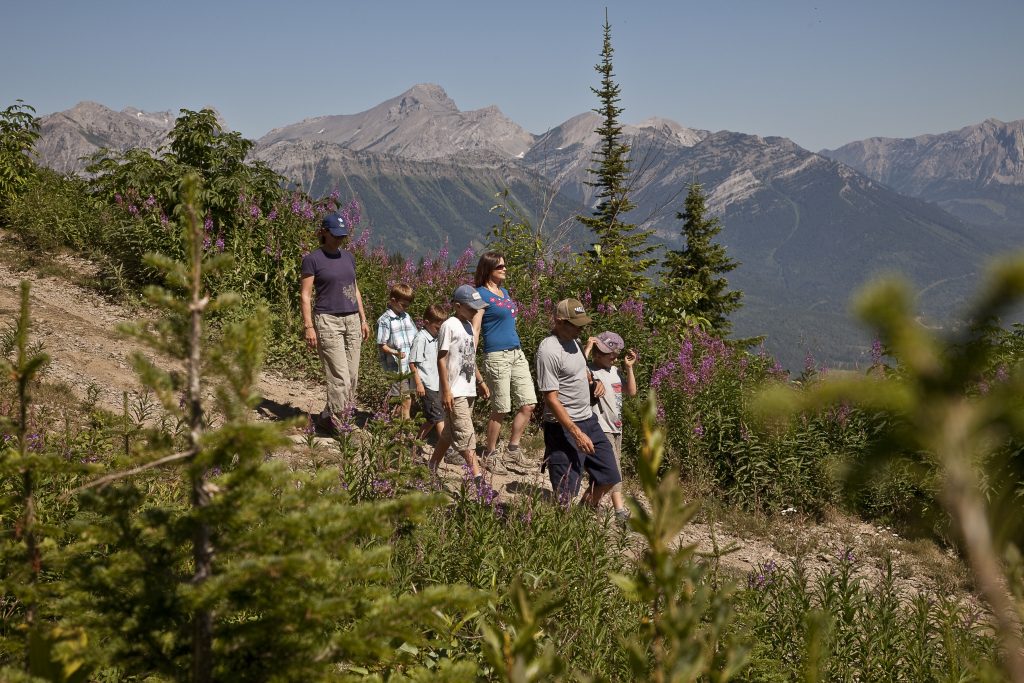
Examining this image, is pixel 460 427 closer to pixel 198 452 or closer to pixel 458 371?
pixel 458 371

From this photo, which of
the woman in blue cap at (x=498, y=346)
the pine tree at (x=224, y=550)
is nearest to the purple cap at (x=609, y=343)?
the woman in blue cap at (x=498, y=346)

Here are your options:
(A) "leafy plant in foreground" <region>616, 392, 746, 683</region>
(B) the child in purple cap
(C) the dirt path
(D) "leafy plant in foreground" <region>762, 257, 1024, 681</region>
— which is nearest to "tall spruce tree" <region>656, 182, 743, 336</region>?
(C) the dirt path

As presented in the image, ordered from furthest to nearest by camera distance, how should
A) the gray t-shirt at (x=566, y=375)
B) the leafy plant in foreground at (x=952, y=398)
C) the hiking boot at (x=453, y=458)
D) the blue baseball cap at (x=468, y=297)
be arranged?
the hiking boot at (x=453, y=458), the blue baseball cap at (x=468, y=297), the gray t-shirt at (x=566, y=375), the leafy plant in foreground at (x=952, y=398)

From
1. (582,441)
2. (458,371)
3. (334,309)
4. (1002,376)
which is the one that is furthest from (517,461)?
(1002,376)

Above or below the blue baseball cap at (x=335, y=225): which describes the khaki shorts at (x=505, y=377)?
below

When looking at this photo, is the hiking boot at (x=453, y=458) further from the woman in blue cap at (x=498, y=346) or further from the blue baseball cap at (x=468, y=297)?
the blue baseball cap at (x=468, y=297)

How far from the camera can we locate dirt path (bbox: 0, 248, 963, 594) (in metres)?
7.00

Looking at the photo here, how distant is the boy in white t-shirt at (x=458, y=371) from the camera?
674 centimetres

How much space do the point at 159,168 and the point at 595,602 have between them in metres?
11.3

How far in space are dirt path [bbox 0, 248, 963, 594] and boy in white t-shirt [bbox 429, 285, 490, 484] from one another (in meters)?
0.39

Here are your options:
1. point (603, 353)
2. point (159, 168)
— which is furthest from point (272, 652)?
point (159, 168)

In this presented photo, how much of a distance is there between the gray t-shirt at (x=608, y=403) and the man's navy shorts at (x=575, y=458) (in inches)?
11.5

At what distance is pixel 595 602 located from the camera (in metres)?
3.88

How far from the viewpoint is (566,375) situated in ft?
20.6
